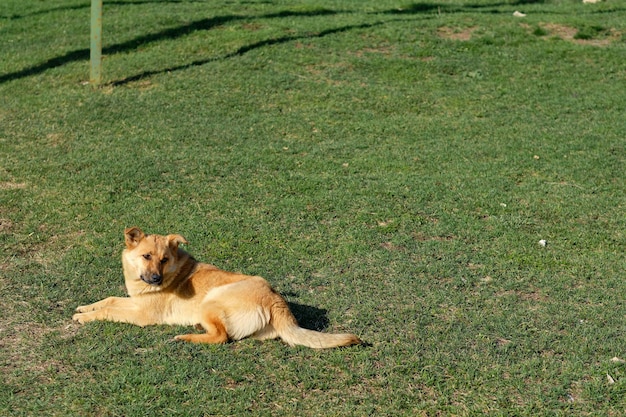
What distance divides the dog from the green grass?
0.14m

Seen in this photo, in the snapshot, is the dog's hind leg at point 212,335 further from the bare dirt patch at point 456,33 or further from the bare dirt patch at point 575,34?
the bare dirt patch at point 575,34

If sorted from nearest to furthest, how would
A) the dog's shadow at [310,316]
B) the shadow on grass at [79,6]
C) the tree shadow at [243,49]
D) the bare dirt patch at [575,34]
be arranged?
the dog's shadow at [310,316] < the tree shadow at [243,49] < the bare dirt patch at [575,34] < the shadow on grass at [79,6]

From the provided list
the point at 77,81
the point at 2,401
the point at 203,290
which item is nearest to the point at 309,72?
the point at 77,81

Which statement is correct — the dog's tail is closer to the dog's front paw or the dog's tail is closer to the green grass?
the green grass

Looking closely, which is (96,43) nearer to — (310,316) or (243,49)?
(243,49)

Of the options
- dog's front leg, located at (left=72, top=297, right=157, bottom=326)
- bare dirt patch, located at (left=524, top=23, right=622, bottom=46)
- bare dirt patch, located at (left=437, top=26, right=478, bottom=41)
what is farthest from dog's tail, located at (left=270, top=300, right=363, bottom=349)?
bare dirt patch, located at (left=524, top=23, right=622, bottom=46)

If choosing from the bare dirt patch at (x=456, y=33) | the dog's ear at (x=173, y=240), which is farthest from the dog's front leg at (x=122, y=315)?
the bare dirt patch at (x=456, y=33)

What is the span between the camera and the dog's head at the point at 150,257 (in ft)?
20.9

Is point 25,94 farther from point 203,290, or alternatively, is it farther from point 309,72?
point 203,290

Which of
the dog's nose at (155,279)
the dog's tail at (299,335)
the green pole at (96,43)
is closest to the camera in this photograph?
the dog's tail at (299,335)

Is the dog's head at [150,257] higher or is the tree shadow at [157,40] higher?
Answer: the tree shadow at [157,40]

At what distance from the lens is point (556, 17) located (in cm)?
1736

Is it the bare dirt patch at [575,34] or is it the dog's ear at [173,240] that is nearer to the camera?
the dog's ear at [173,240]

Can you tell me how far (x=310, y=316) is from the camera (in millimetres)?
6852
